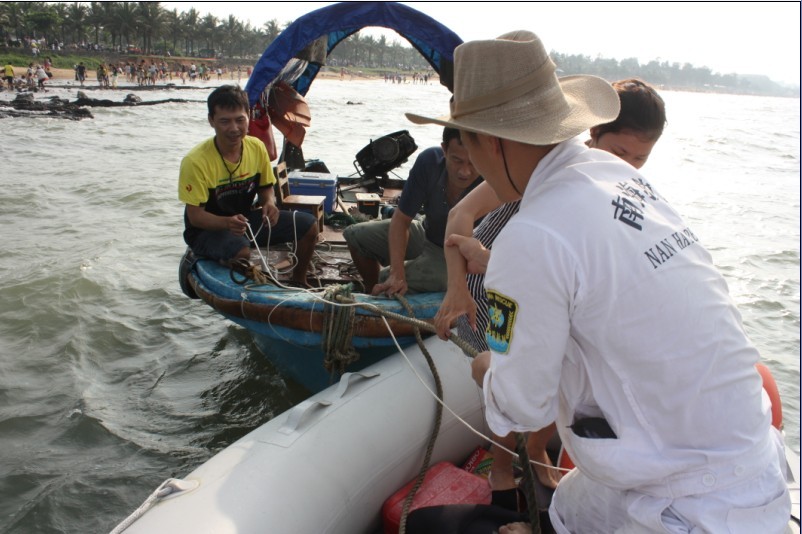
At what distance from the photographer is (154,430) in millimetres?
4801

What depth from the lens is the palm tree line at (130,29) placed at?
5847 cm

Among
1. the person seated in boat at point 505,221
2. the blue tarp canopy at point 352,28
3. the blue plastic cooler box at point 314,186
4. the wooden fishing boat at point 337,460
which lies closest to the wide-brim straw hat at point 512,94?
the person seated in boat at point 505,221

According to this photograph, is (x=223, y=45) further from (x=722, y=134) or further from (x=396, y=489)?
(x=396, y=489)

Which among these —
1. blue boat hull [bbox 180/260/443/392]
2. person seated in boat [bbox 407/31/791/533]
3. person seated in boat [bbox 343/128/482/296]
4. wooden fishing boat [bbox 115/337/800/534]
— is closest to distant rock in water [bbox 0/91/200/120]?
blue boat hull [bbox 180/260/443/392]

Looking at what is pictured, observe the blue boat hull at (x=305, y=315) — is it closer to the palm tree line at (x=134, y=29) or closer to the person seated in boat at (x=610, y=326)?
the person seated in boat at (x=610, y=326)

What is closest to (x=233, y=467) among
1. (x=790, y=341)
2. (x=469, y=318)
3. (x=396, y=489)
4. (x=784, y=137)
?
(x=396, y=489)

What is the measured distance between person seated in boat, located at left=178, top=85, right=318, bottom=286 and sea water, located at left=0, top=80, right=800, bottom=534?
1410 mm

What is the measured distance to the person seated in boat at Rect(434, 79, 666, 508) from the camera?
8.07 ft

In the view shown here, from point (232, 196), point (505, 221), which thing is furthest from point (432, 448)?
point (232, 196)

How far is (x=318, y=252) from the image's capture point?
5461mm

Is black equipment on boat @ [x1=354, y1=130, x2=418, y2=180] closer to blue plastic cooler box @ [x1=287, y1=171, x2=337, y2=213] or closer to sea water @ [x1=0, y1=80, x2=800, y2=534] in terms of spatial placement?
blue plastic cooler box @ [x1=287, y1=171, x2=337, y2=213]

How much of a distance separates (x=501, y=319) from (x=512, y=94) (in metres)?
0.54

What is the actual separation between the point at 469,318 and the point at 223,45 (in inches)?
3727

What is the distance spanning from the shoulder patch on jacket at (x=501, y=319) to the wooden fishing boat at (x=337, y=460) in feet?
3.70
